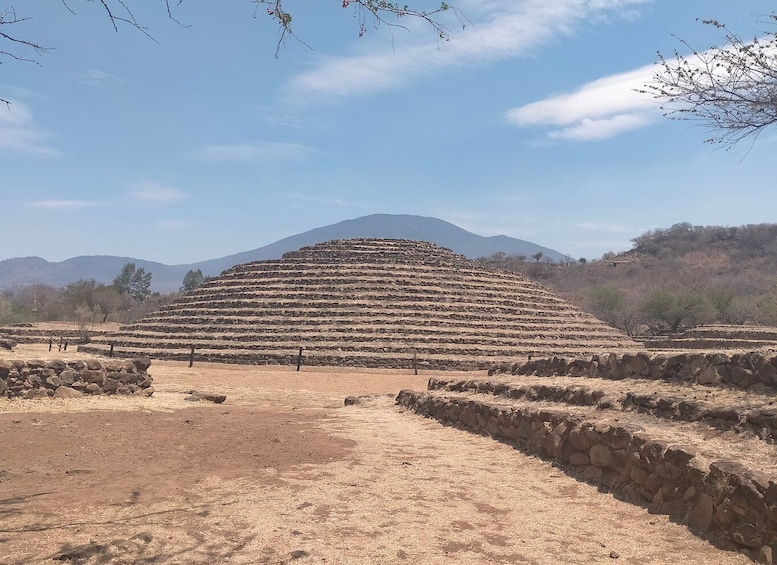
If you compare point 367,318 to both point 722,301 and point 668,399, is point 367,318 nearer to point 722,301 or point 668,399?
point 668,399

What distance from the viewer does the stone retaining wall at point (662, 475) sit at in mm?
3797

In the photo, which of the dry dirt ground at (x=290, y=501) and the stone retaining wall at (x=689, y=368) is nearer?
the dry dirt ground at (x=290, y=501)

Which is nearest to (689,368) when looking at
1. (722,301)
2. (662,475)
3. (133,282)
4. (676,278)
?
(662,475)

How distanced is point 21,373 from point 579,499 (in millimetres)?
9671

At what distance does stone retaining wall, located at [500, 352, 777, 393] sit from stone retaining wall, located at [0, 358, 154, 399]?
27.7ft

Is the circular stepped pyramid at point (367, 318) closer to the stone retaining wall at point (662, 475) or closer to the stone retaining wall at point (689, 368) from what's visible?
the stone retaining wall at point (689, 368)

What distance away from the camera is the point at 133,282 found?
94.2m

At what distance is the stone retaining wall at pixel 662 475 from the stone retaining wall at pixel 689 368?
147 cm

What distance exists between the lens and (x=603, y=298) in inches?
2267

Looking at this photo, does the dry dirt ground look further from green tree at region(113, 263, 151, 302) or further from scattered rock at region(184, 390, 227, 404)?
green tree at region(113, 263, 151, 302)

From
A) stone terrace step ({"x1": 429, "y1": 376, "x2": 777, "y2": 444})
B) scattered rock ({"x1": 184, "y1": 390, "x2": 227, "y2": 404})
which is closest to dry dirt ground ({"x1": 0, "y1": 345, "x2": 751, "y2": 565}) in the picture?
stone terrace step ({"x1": 429, "y1": 376, "x2": 777, "y2": 444})

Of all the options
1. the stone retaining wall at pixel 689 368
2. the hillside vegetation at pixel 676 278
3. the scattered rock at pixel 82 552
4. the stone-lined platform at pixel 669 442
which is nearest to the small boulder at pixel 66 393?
the stone-lined platform at pixel 669 442

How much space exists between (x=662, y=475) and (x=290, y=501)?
10.1 feet

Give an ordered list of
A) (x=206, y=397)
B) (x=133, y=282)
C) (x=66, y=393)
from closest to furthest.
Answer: (x=66, y=393)
(x=206, y=397)
(x=133, y=282)
